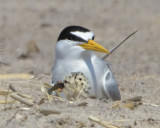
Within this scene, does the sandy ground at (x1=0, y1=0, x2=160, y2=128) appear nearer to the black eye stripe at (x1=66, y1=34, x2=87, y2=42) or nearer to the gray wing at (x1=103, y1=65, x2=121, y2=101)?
the gray wing at (x1=103, y1=65, x2=121, y2=101)

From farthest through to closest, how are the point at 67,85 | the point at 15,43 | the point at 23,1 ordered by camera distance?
the point at 23,1 → the point at 15,43 → the point at 67,85

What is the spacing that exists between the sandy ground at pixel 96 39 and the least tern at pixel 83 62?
0.34m

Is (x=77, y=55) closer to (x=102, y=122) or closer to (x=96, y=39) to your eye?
(x=102, y=122)

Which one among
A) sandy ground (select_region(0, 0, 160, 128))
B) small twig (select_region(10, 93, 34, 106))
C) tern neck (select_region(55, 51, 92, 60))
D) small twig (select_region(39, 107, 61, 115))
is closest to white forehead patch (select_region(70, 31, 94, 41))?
tern neck (select_region(55, 51, 92, 60))

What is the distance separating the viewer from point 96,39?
32.7 ft

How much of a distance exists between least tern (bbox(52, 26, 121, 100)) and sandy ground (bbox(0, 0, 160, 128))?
0.34 m

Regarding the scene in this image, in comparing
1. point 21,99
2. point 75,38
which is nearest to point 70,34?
point 75,38

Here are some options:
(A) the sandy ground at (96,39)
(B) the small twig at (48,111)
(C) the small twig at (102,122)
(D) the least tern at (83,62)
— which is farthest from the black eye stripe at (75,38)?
(C) the small twig at (102,122)

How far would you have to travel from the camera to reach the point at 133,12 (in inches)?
471

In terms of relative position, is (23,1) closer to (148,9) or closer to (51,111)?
(148,9)

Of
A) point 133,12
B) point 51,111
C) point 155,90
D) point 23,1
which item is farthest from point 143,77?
point 23,1

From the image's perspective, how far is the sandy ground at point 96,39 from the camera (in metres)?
3.71

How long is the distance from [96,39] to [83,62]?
5.14 meters

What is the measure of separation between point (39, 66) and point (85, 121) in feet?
15.4
